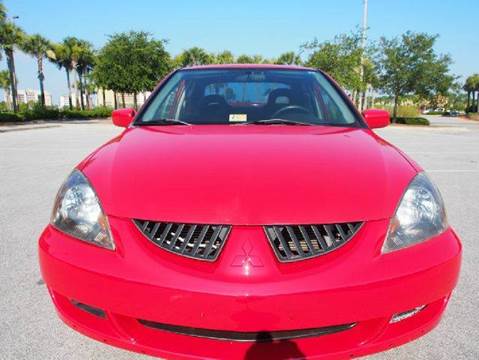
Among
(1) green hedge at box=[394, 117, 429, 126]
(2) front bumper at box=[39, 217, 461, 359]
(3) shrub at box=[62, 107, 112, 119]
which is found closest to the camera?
(2) front bumper at box=[39, 217, 461, 359]

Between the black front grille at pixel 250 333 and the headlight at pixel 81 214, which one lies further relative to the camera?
the headlight at pixel 81 214

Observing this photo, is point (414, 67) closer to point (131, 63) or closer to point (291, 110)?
point (131, 63)

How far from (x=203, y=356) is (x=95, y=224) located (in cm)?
66

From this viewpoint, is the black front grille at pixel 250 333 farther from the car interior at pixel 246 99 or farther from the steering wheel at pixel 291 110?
the steering wheel at pixel 291 110

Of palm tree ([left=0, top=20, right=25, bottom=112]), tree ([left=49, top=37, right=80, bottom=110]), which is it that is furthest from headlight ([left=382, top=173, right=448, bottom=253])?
tree ([left=49, top=37, right=80, bottom=110])

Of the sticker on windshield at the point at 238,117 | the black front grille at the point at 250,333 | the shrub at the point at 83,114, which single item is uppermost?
the sticker on windshield at the point at 238,117

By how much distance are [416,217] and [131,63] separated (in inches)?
1244

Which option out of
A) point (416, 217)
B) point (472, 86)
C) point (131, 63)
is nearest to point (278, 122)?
point (416, 217)

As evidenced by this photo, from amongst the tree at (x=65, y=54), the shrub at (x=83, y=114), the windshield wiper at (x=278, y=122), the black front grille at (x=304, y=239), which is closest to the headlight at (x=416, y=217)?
the black front grille at (x=304, y=239)

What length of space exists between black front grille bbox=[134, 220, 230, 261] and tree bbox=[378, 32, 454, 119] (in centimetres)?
3289

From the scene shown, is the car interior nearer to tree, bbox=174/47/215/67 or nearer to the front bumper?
the front bumper

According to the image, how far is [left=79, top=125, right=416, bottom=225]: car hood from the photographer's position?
1.55 metres

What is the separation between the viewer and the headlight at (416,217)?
5.30ft

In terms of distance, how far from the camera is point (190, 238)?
153cm
